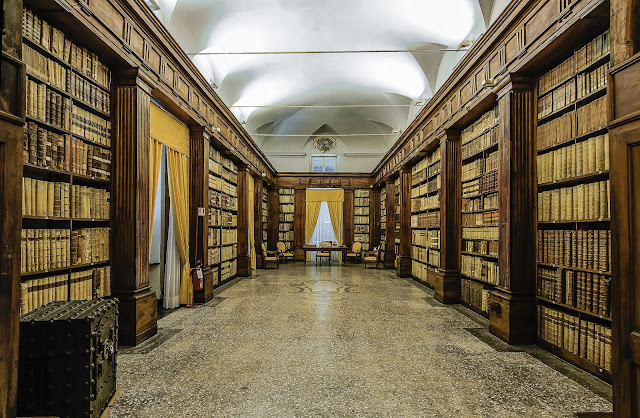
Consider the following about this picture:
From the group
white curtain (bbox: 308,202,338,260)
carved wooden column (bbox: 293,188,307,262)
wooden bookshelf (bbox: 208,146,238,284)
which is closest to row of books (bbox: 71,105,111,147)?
wooden bookshelf (bbox: 208,146,238,284)

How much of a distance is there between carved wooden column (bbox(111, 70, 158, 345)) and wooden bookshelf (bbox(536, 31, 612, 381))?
413 cm

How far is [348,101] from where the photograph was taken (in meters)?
10.9

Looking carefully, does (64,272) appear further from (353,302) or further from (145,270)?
(353,302)

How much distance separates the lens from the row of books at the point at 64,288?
9.28ft

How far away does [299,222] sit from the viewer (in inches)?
540

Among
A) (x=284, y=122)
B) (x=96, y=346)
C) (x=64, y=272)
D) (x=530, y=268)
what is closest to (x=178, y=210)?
(x=64, y=272)

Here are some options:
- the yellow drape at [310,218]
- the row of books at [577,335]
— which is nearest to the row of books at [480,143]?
the row of books at [577,335]

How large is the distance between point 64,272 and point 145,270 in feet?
2.85

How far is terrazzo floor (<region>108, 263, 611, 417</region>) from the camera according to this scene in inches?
98.7

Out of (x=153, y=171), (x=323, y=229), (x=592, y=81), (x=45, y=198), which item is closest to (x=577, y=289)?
(x=592, y=81)

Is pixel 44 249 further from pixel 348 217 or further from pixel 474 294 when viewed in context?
pixel 348 217

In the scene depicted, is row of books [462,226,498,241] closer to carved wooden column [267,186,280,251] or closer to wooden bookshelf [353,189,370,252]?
wooden bookshelf [353,189,370,252]

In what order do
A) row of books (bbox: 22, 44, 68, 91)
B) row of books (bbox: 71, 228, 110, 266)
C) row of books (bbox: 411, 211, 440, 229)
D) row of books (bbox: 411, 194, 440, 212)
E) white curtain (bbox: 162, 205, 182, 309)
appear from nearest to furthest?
row of books (bbox: 22, 44, 68, 91) < row of books (bbox: 71, 228, 110, 266) < white curtain (bbox: 162, 205, 182, 309) < row of books (bbox: 411, 194, 440, 212) < row of books (bbox: 411, 211, 440, 229)

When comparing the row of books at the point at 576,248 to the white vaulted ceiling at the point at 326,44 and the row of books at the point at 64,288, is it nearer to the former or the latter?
the white vaulted ceiling at the point at 326,44
